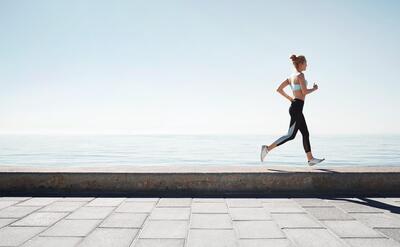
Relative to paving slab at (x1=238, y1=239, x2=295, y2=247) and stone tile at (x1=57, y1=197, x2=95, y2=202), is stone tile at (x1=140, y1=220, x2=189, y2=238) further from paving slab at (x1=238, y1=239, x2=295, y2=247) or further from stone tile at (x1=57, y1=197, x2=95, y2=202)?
stone tile at (x1=57, y1=197, x2=95, y2=202)

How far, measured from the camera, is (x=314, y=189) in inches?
187

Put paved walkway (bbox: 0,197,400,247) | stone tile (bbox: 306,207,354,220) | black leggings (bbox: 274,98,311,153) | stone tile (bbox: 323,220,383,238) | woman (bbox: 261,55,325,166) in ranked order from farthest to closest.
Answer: black leggings (bbox: 274,98,311,153) < woman (bbox: 261,55,325,166) < stone tile (bbox: 306,207,354,220) < stone tile (bbox: 323,220,383,238) < paved walkway (bbox: 0,197,400,247)

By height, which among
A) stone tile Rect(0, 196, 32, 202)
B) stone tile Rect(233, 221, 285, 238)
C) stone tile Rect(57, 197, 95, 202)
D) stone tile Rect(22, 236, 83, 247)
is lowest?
stone tile Rect(233, 221, 285, 238)

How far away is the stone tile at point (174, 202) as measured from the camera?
408cm

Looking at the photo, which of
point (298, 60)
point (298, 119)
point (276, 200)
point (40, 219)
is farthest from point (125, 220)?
point (298, 60)

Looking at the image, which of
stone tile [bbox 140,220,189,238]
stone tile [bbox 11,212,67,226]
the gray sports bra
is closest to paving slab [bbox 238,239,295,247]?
stone tile [bbox 140,220,189,238]

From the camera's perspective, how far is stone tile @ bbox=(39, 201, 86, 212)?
3.83 meters

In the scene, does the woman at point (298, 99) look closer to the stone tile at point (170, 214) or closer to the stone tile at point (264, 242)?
the stone tile at point (170, 214)

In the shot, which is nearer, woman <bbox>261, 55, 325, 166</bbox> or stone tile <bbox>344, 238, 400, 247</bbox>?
stone tile <bbox>344, 238, 400, 247</bbox>

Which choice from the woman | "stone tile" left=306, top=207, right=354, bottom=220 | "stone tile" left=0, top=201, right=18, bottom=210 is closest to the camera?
"stone tile" left=306, top=207, right=354, bottom=220

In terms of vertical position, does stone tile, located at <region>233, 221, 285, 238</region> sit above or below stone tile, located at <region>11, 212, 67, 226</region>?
below

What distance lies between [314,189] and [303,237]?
6.87 feet

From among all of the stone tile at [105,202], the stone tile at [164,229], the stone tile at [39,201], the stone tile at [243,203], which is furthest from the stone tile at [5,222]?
the stone tile at [243,203]

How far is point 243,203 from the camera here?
4188mm
